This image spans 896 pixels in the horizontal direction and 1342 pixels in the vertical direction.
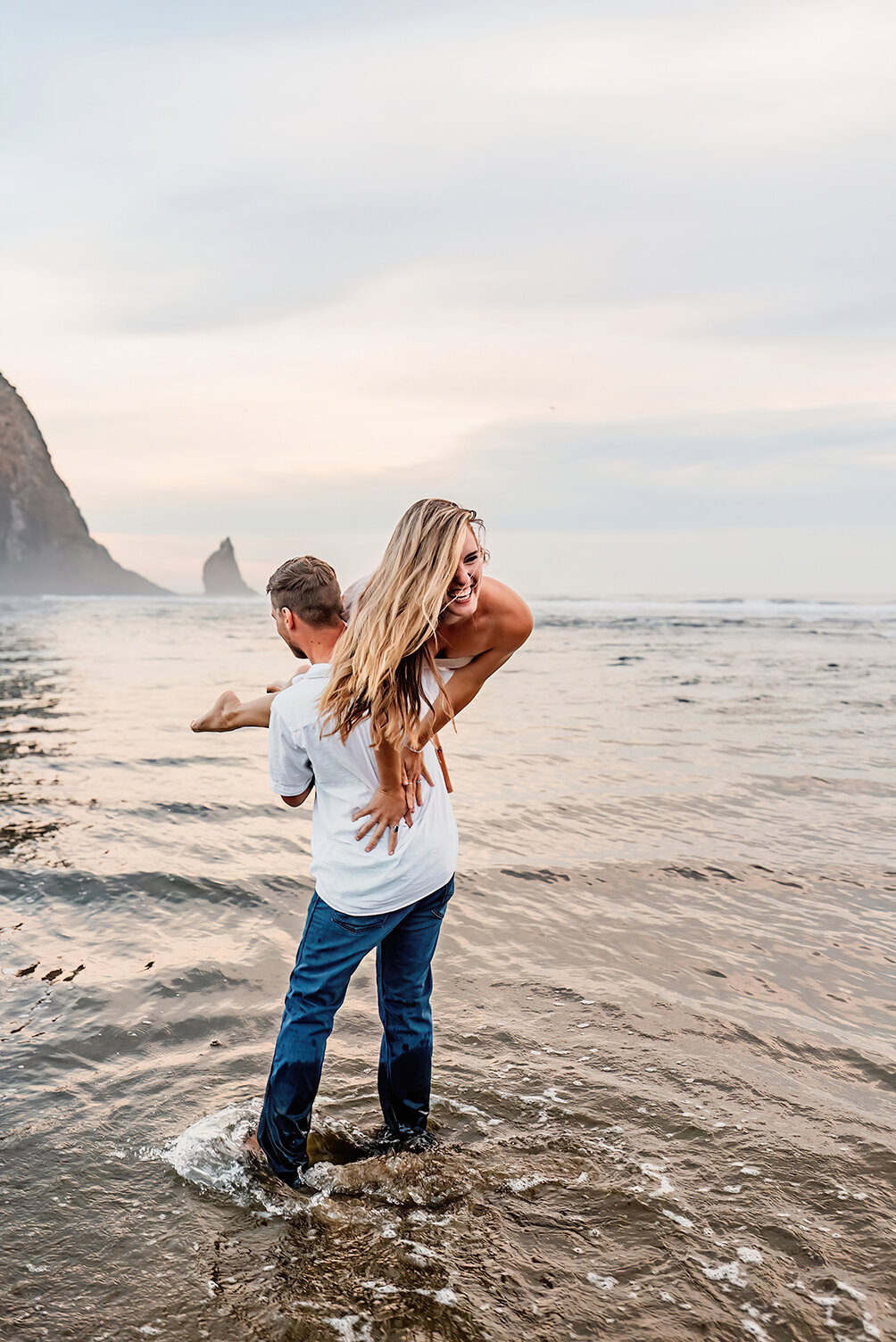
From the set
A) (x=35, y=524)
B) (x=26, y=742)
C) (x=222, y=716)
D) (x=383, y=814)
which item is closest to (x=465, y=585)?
(x=383, y=814)

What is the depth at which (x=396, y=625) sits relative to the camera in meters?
2.54

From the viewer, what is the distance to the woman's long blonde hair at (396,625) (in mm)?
2529

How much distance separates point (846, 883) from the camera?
19.4ft

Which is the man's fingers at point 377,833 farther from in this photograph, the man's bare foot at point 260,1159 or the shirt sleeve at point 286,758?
the man's bare foot at point 260,1159

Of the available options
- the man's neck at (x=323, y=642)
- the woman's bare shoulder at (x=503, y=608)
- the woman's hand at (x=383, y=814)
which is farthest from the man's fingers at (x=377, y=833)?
the woman's bare shoulder at (x=503, y=608)

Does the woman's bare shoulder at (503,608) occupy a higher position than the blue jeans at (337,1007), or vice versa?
the woman's bare shoulder at (503,608)

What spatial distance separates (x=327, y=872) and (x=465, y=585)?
0.99 metres

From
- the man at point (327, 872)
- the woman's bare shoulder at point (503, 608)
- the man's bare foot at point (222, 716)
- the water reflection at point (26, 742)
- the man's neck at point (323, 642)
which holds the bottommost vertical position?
the water reflection at point (26, 742)

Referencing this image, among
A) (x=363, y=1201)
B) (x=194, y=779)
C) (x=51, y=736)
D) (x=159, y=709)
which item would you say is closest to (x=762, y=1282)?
(x=363, y=1201)

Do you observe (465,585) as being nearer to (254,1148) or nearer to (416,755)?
(416,755)

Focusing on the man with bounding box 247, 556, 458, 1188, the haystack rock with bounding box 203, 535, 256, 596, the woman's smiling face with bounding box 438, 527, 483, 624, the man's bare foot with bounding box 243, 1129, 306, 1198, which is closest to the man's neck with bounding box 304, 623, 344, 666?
the man with bounding box 247, 556, 458, 1188

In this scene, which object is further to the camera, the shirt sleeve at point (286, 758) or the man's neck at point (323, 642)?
the man's neck at point (323, 642)

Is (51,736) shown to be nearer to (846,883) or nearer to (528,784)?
(528,784)

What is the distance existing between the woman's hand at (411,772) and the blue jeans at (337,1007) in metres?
0.38
